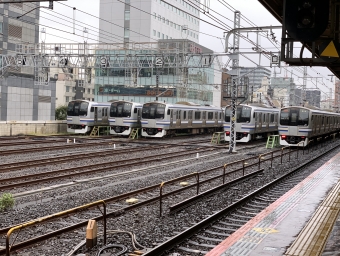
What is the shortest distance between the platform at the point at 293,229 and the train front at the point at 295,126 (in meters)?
15.9

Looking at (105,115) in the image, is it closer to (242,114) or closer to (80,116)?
(80,116)

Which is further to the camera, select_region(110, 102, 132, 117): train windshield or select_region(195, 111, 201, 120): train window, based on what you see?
select_region(195, 111, 201, 120): train window

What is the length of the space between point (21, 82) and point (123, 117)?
1253 cm

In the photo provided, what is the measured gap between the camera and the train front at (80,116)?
115 ft

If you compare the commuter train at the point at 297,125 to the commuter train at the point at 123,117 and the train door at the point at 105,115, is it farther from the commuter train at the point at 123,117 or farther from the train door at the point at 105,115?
the train door at the point at 105,115

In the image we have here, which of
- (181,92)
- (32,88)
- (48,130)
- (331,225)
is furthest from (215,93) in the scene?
(331,225)

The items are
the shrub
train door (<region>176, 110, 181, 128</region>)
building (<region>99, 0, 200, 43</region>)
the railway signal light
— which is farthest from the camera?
building (<region>99, 0, 200, 43</region>)

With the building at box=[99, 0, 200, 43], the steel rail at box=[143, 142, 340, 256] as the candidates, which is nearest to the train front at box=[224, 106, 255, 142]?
the steel rail at box=[143, 142, 340, 256]

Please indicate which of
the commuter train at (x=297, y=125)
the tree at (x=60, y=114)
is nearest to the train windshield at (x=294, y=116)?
the commuter train at (x=297, y=125)

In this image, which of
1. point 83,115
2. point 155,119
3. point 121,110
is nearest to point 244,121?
point 155,119

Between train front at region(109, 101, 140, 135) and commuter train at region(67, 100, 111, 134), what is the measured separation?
51.3 inches

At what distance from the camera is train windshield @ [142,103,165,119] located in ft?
112

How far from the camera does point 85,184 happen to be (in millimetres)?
13953

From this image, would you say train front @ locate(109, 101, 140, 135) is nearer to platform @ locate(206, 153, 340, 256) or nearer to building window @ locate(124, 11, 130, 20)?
platform @ locate(206, 153, 340, 256)
